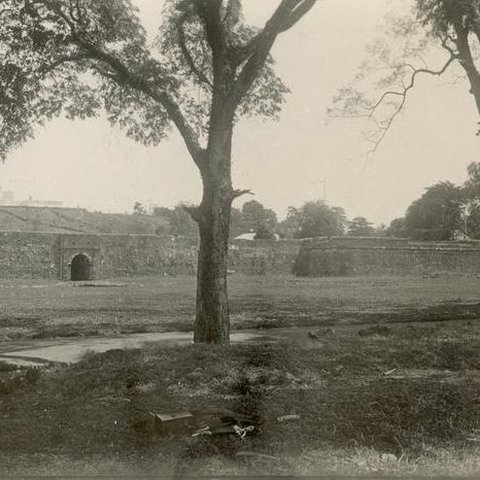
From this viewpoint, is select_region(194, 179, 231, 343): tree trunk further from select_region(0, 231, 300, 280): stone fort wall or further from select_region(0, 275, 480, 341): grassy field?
select_region(0, 231, 300, 280): stone fort wall

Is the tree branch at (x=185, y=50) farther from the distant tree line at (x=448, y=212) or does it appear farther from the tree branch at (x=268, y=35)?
the distant tree line at (x=448, y=212)

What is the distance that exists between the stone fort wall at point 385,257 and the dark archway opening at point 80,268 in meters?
14.6

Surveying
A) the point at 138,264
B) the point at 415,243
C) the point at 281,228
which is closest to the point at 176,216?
the point at 281,228

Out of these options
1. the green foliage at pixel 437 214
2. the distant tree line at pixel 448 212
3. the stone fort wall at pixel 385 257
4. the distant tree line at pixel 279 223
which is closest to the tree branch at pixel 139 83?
the stone fort wall at pixel 385 257

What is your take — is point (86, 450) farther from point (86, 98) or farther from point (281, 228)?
point (281, 228)

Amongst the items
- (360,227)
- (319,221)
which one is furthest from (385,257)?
(360,227)

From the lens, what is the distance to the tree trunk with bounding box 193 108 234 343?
9.48m

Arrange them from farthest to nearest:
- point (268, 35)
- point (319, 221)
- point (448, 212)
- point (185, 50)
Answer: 1. point (319, 221)
2. point (448, 212)
3. point (185, 50)
4. point (268, 35)

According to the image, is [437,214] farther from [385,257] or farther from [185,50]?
[185,50]

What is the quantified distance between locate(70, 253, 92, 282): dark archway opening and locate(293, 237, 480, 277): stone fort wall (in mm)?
14578

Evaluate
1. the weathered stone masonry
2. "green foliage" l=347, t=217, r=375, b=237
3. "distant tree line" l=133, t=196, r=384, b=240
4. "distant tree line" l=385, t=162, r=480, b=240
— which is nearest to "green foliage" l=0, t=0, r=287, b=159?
the weathered stone masonry

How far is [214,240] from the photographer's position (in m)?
9.49

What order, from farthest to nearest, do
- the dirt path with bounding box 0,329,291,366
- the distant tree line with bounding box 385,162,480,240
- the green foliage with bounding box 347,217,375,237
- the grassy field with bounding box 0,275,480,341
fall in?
the green foliage with bounding box 347,217,375,237, the distant tree line with bounding box 385,162,480,240, the grassy field with bounding box 0,275,480,341, the dirt path with bounding box 0,329,291,366

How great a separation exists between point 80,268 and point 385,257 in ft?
67.4
